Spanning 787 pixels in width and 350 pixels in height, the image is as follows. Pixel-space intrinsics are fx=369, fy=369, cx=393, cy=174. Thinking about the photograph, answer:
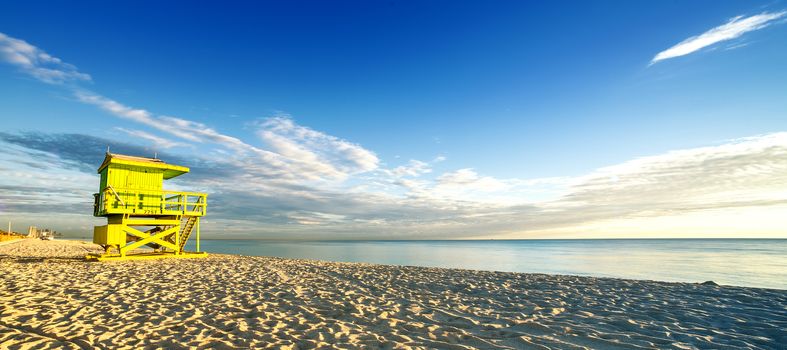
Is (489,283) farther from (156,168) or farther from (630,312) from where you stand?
(156,168)

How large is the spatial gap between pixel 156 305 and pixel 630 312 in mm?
9428

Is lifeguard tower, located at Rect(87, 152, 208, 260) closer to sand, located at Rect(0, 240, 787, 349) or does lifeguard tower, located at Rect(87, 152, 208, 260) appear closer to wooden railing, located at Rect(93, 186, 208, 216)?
wooden railing, located at Rect(93, 186, 208, 216)

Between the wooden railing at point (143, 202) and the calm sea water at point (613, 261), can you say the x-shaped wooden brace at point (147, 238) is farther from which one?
the calm sea water at point (613, 261)

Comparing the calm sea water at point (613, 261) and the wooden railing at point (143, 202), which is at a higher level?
the wooden railing at point (143, 202)

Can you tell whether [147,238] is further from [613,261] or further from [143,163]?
[613,261]

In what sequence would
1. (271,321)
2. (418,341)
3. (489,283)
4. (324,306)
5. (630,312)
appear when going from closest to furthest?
(418,341) < (271,321) < (630,312) < (324,306) < (489,283)

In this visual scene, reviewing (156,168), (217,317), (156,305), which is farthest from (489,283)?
(156,168)

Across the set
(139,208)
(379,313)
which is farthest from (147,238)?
(379,313)

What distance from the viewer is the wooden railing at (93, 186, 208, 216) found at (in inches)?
662

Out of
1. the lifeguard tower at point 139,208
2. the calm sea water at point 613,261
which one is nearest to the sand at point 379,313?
the lifeguard tower at point 139,208

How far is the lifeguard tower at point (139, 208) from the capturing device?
55.4ft

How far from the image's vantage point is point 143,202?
59.9 feet

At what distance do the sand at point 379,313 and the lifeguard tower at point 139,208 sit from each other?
6.27 m

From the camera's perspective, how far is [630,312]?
7.20 m
